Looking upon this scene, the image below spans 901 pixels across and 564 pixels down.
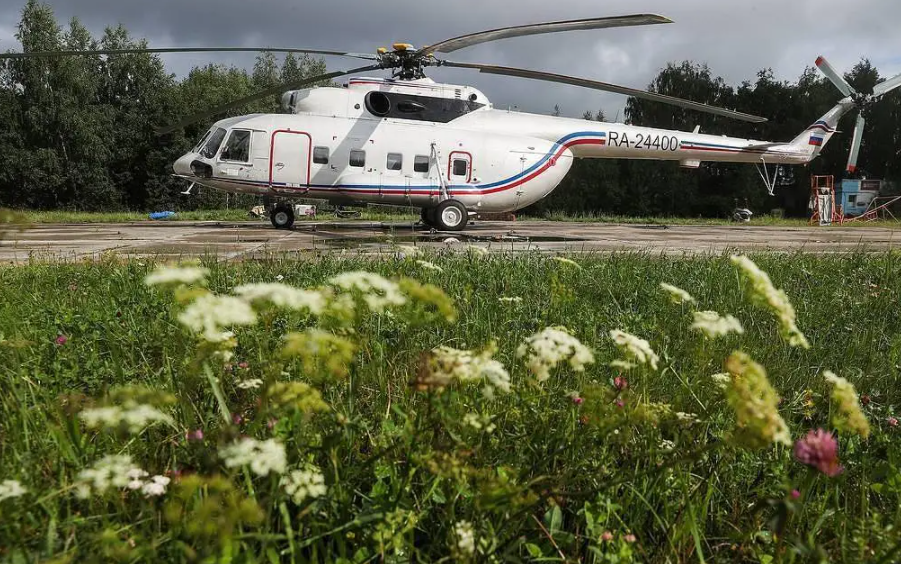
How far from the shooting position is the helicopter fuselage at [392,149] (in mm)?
9805

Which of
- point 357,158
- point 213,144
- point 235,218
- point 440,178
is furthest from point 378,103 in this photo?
point 235,218

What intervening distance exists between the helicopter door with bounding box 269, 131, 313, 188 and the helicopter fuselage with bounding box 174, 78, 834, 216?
0.06 ft

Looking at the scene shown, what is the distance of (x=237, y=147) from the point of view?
9.77m

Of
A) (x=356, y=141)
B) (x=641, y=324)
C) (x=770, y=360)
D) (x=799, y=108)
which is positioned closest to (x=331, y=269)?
(x=641, y=324)

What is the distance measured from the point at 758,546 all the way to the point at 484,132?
9942 millimetres

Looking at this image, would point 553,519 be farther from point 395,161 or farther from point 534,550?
point 395,161

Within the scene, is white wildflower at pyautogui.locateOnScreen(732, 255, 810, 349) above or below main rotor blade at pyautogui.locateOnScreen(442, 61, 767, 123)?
below

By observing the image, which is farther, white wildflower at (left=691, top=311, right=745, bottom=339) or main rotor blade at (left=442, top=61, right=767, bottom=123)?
main rotor blade at (left=442, top=61, right=767, bottom=123)

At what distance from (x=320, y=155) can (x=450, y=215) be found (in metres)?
2.46

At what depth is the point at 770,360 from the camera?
214 centimetres

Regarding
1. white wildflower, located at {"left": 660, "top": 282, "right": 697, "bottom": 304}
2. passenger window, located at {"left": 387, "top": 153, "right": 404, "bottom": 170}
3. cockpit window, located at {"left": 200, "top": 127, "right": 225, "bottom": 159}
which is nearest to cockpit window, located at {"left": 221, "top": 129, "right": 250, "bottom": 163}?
cockpit window, located at {"left": 200, "top": 127, "right": 225, "bottom": 159}

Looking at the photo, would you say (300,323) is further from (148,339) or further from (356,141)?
(356,141)

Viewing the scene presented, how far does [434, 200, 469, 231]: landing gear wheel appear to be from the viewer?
9.89m

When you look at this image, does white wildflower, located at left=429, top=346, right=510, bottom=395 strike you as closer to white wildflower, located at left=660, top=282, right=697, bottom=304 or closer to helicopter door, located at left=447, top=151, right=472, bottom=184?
white wildflower, located at left=660, top=282, right=697, bottom=304
